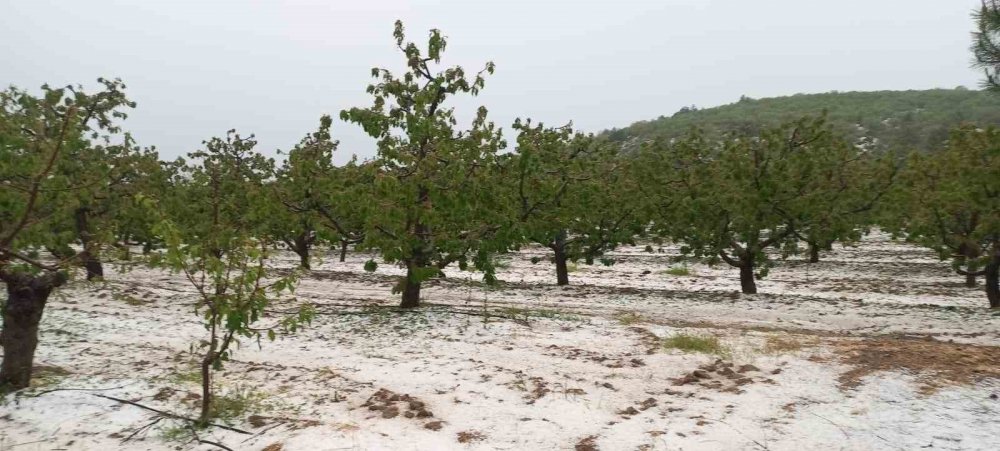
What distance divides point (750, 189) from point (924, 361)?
24.7ft

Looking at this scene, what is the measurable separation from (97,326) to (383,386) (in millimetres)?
6564

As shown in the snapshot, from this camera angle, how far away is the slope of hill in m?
60.0

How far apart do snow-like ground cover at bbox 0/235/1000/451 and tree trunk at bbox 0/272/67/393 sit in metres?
0.28

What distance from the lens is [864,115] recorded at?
7356 cm

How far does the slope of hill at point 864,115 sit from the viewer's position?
60031 mm

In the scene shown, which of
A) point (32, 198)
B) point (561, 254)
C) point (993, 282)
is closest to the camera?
point (32, 198)

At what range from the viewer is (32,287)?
20.2ft

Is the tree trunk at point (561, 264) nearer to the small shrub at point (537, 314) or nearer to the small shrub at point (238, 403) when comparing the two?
the small shrub at point (537, 314)

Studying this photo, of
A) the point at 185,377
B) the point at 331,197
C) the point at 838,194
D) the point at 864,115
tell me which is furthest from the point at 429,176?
the point at 864,115

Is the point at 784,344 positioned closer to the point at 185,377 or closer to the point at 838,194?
the point at 185,377

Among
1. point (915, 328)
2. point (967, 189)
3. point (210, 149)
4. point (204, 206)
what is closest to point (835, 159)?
point (967, 189)

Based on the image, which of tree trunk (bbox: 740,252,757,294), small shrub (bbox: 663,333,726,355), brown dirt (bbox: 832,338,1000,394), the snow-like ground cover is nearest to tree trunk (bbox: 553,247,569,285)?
tree trunk (bbox: 740,252,757,294)

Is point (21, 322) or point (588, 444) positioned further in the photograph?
point (21, 322)

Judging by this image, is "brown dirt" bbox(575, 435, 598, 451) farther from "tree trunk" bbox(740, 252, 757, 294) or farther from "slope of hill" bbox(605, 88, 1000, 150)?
"slope of hill" bbox(605, 88, 1000, 150)
